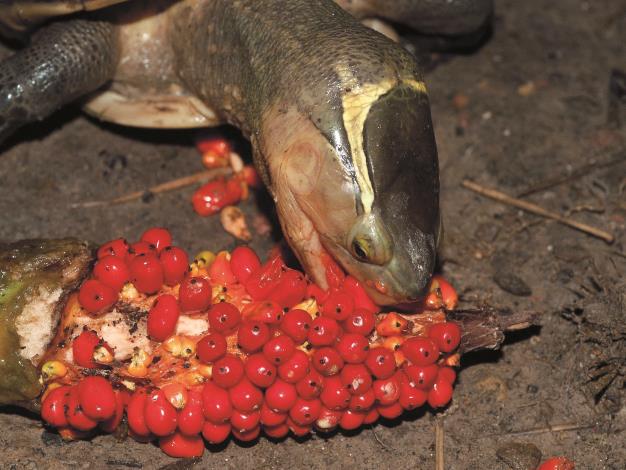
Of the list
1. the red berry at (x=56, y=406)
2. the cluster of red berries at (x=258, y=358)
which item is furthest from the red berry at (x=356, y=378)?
the red berry at (x=56, y=406)

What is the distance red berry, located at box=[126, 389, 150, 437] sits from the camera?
3.38 meters

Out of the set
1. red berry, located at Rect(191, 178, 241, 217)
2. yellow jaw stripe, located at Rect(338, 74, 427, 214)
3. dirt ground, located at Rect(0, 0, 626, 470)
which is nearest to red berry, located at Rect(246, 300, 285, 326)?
yellow jaw stripe, located at Rect(338, 74, 427, 214)

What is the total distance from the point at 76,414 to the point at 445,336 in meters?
1.50

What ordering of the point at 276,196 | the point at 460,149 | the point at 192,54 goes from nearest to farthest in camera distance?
the point at 276,196 → the point at 192,54 → the point at 460,149

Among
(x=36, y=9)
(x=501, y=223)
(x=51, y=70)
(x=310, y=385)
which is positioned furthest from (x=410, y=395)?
(x=36, y=9)

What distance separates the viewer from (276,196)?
3.69m

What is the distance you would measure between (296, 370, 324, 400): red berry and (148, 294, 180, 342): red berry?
1.86ft

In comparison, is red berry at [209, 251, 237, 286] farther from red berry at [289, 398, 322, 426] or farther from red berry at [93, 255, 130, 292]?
red berry at [289, 398, 322, 426]

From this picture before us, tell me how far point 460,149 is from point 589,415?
1.80 metres

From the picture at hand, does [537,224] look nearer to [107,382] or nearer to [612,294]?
[612,294]

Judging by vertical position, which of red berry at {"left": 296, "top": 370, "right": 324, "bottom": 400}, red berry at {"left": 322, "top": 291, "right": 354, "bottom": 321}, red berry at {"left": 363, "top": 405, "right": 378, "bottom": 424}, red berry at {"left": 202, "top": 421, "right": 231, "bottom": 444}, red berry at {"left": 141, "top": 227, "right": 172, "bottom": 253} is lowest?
red berry at {"left": 363, "top": 405, "right": 378, "bottom": 424}

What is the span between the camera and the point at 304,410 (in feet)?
11.0

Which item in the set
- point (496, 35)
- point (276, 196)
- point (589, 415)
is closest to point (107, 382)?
point (276, 196)

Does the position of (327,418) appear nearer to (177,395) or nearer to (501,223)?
(177,395)
